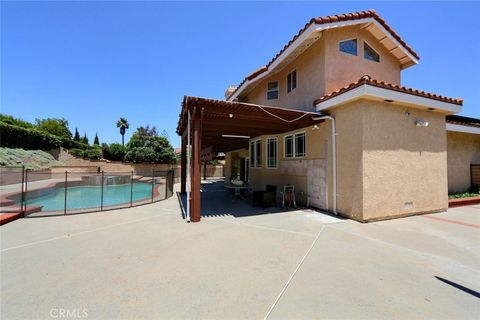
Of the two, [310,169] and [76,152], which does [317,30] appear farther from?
[76,152]

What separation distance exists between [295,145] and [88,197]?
1669cm

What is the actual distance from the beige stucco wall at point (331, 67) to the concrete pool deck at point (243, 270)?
5.41 metres

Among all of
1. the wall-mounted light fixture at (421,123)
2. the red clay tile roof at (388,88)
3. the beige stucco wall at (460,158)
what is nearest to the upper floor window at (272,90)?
the red clay tile roof at (388,88)

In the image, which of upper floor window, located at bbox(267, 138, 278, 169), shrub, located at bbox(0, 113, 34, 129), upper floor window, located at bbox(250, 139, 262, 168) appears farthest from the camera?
shrub, located at bbox(0, 113, 34, 129)

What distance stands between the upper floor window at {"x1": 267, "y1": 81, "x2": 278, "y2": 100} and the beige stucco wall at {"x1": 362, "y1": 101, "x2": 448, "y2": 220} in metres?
6.21

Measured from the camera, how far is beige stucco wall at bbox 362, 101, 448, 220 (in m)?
6.56

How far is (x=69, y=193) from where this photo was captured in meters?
18.4

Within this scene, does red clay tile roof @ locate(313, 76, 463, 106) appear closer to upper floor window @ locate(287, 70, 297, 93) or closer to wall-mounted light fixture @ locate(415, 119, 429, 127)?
wall-mounted light fixture @ locate(415, 119, 429, 127)

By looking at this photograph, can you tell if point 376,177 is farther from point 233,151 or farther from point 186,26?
point 233,151

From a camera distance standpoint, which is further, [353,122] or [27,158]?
[27,158]

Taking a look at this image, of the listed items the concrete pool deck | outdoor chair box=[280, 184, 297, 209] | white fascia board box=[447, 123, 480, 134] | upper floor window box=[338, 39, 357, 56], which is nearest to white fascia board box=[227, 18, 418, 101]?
upper floor window box=[338, 39, 357, 56]

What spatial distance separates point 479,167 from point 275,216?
12.6m

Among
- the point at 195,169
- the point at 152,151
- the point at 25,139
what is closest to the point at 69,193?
the point at 152,151

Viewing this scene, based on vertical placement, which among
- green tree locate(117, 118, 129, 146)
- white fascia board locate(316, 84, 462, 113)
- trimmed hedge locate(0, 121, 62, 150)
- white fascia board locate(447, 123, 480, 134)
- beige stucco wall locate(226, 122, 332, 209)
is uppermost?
green tree locate(117, 118, 129, 146)
